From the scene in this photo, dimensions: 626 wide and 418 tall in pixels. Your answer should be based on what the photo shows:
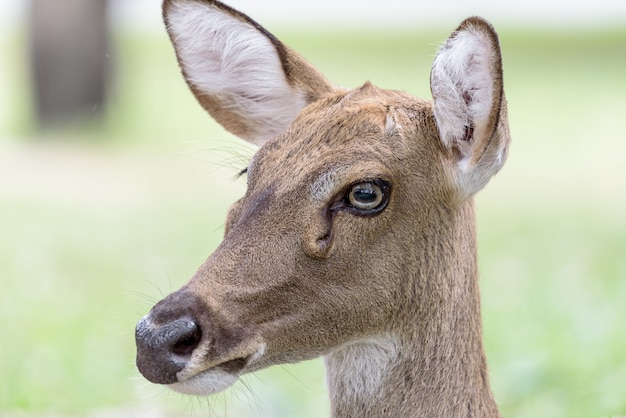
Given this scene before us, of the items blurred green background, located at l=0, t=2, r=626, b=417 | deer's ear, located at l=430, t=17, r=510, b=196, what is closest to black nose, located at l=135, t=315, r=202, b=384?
blurred green background, located at l=0, t=2, r=626, b=417

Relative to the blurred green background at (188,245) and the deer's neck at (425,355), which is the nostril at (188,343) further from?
the deer's neck at (425,355)

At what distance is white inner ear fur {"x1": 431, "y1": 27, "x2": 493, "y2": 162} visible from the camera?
362 cm

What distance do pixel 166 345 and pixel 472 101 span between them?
123 cm

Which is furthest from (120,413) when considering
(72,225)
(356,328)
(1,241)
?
(72,225)

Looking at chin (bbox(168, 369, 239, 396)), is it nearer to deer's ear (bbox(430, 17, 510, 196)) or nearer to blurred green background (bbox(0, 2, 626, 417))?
blurred green background (bbox(0, 2, 626, 417))

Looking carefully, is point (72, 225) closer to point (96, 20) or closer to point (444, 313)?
point (96, 20)

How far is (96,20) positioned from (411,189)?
47.6 feet

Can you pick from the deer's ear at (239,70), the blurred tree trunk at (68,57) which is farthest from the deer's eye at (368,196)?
the blurred tree trunk at (68,57)

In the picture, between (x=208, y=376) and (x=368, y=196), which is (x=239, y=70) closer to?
(x=368, y=196)

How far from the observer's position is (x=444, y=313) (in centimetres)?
395

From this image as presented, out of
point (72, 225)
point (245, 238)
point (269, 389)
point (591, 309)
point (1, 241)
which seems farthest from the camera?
point (72, 225)

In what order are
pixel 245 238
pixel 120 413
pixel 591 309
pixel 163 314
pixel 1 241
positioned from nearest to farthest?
pixel 163 314 < pixel 245 238 < pixel 120 413 < pixel 591 309 < pixel 1 241

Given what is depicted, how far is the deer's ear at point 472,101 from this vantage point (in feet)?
11.8

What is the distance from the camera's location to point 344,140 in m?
3.85
